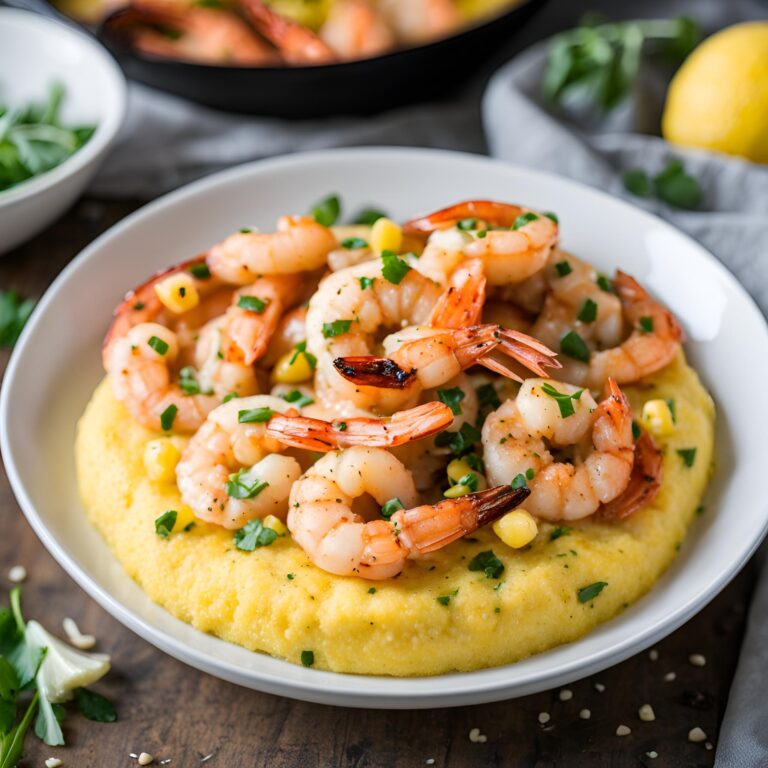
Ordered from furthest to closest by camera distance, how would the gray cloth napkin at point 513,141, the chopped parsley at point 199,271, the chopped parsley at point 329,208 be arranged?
the gray cloth napkin at point 513,141
the chopped parsley at point 329,208
the chopped parsley at point 199,271

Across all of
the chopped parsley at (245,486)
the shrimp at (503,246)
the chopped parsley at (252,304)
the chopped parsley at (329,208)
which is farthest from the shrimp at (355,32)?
the chopped parsley at (245,486)

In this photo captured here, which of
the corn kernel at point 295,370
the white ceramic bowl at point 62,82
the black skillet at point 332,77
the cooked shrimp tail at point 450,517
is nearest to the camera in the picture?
the cooked shrimp tail at point 450,517

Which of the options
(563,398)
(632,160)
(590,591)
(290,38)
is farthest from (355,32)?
(590,591)

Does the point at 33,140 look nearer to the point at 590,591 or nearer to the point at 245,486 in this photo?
the point at 245,486

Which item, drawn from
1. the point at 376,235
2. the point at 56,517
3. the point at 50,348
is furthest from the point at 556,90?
the point at 56,517

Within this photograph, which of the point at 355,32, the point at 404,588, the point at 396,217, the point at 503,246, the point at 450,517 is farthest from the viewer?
the point at 355,32

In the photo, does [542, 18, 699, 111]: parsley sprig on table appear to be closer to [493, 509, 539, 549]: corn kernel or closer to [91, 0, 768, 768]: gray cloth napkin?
[91, 0, 768, 768]: gray cloth napkin

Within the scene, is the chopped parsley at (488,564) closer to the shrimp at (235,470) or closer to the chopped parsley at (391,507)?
the chopped parsley at (391,507)

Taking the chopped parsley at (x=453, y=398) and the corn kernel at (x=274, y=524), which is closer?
the corn kernel at (x=274, y=524)
